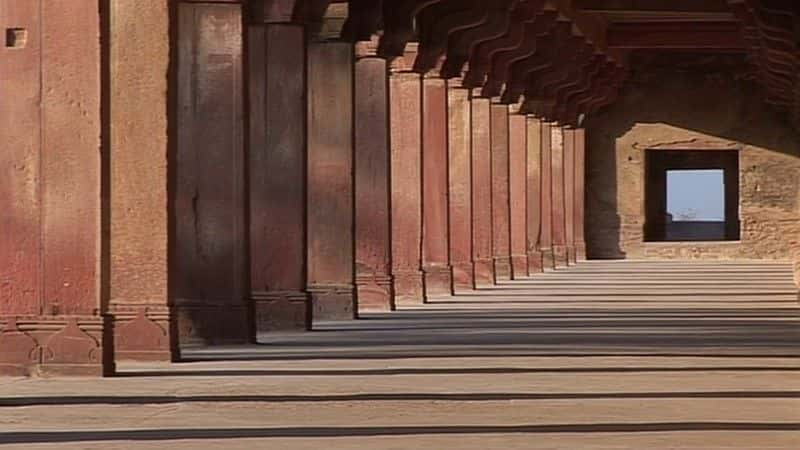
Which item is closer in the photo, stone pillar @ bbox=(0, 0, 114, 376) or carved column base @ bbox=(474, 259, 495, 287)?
stone pillar @ bbox=(0, 0, 114, 376)

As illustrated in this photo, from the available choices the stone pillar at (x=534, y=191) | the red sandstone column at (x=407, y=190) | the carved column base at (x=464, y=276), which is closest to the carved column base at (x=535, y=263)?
the stone pillar at (x=534, y=191)

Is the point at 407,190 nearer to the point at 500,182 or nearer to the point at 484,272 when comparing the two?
the point at 484,272

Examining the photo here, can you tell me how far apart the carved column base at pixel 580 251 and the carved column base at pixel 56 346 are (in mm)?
28706

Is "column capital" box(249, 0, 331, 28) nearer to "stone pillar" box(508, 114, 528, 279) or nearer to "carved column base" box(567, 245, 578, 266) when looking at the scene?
"stone pillar" box(508, 114, 528, 279)

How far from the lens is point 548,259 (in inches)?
1430

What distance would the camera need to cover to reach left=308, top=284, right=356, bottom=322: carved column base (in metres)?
19.0

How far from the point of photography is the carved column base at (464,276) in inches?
1065

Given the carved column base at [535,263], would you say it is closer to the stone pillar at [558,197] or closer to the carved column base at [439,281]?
the stone pillar at [558,197]

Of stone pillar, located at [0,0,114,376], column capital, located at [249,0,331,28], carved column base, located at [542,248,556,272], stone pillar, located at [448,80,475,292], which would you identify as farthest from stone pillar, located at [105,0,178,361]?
carved column base, located at [542,248,556,272]

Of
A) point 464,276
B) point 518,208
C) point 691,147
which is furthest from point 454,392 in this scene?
point 691,147

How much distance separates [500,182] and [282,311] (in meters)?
13.7

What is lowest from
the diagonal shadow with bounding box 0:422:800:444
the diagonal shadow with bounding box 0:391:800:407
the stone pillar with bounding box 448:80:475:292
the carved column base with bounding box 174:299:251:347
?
the diagonal shadow with bounding box 0:391:800:407

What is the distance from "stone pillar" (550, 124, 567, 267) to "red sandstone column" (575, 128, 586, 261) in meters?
1.22

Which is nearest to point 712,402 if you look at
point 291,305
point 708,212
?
point 291,305
